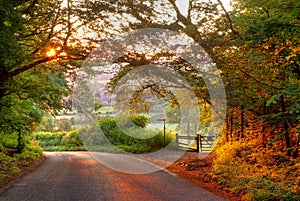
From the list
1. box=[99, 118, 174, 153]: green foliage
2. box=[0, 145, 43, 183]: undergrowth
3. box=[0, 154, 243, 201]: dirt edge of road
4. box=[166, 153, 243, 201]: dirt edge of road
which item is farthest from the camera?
box=[99, 118, 174, 153]: green foliage

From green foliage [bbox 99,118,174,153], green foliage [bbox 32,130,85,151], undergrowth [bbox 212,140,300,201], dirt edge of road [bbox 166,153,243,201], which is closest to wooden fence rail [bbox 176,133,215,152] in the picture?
green foliage [bbox 99,118,174,153]

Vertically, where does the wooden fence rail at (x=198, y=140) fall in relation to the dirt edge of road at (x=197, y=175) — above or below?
above

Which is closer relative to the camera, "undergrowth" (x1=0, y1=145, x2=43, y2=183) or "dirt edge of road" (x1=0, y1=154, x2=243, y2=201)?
"dirt edge of road" (x1=0, y1=154, x2=243, y2=201)

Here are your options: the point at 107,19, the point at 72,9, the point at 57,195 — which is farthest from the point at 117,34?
the point at 57,195

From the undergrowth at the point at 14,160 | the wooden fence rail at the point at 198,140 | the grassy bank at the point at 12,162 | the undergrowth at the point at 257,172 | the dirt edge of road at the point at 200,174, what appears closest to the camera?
the undergrowth at the point at 257,172

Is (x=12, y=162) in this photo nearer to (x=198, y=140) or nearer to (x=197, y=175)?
(x=197, y=175)

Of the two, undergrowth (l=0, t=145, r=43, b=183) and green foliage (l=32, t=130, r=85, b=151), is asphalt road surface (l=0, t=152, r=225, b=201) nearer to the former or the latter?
undergrowth (l=0, t=145, r=43, b=183)

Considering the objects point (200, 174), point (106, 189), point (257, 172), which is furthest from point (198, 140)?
point (106, 189)

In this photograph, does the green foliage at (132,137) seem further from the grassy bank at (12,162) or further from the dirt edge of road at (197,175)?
the dirt edge of road at (197,175)

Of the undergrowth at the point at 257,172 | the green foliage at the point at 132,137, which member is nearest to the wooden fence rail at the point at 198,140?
the green foliage at the point at 132,137

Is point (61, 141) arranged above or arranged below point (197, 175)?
below

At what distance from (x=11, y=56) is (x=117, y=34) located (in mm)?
4364

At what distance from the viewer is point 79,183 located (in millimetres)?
11062

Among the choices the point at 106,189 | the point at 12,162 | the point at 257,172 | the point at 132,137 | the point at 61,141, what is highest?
the point at 132,137
